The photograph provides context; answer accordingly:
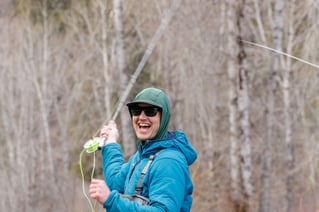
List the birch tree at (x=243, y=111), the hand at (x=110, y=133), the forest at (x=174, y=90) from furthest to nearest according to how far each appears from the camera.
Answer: the forest at (x=174, y=90) < the birch tree at (x=243, y=111) < the hand at (x=110, y=133)

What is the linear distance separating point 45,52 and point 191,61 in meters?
9.84

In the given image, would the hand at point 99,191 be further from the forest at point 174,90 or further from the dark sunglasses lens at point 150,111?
the forest at point 174,90

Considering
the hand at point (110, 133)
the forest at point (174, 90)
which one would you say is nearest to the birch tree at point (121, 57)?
the forest at point (174, 90)

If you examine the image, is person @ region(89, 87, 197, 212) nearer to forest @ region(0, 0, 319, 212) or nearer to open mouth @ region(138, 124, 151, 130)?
open mouth @ region(138, 124, 151, 130)

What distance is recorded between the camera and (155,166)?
Answer: 333 cm

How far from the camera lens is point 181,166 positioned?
11.0 ft

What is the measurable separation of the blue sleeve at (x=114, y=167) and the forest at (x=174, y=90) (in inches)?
273

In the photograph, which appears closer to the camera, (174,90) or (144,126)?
(144,126)

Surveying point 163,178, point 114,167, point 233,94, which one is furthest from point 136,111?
point 233,94

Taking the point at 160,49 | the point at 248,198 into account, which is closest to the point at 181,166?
the point at 248,198

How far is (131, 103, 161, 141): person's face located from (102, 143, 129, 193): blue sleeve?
1.27 feet

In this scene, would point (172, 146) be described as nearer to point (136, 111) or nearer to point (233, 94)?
point (136, 111)

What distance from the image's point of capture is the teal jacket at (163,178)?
3219 millimetres

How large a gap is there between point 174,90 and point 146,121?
72.0ft
